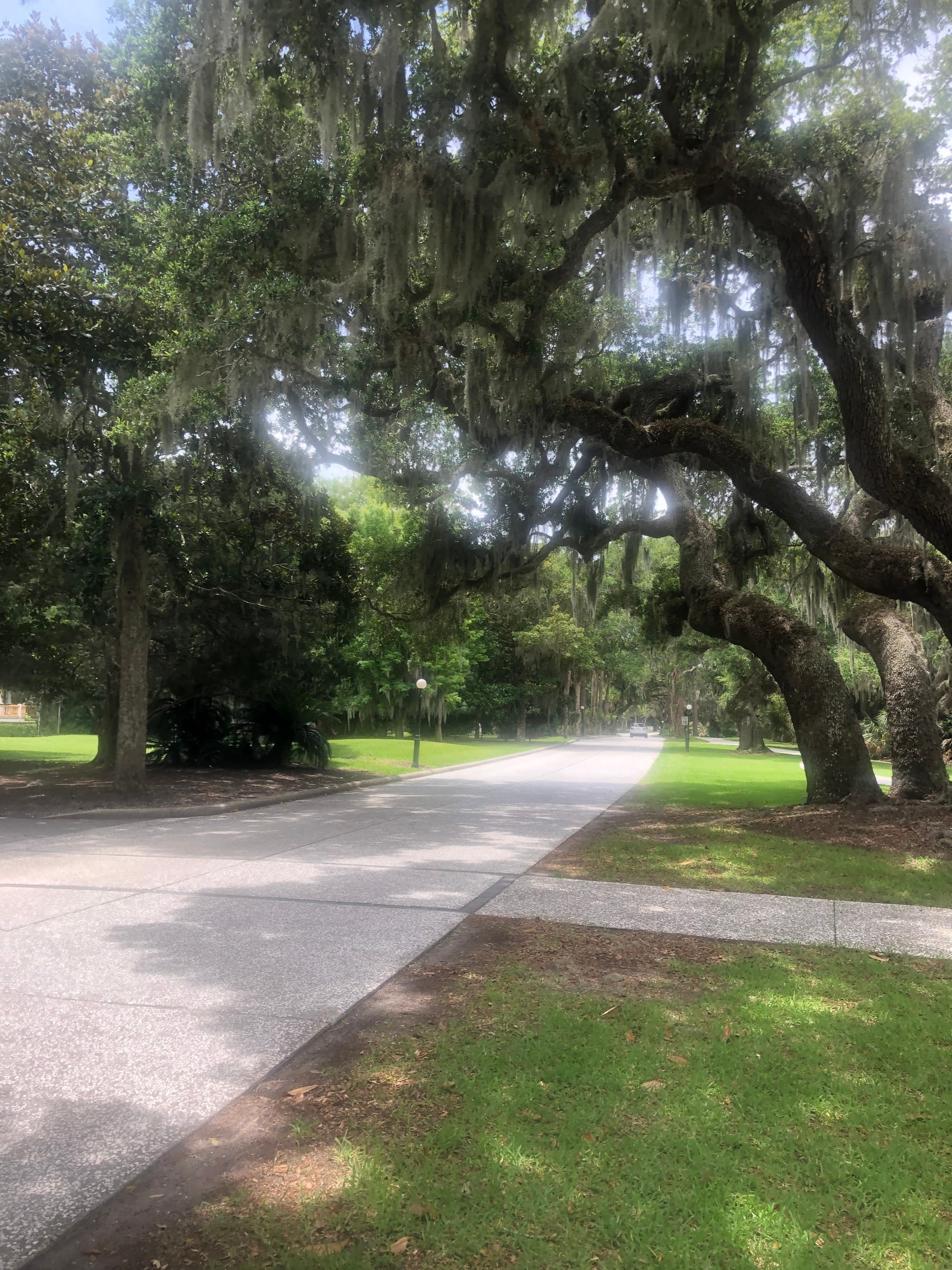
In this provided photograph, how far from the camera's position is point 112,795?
14.0m

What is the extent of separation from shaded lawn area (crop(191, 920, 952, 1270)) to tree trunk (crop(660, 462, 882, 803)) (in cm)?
783

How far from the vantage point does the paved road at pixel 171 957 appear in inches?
119

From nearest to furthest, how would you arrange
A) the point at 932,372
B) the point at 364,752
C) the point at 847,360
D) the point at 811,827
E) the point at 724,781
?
the point at 847,360 → the point at 811,827 → the point at 932,372 → the point at 724,781 → the point at 364,752

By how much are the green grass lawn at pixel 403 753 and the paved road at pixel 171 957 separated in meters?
11.3

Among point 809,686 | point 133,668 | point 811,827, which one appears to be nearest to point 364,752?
point 133,668

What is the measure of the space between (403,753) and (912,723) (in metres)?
20.0

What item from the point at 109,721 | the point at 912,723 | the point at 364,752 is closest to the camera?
the point at 912,723

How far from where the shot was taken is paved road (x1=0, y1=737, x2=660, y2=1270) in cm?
301

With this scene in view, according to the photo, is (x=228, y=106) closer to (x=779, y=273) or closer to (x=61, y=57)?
(x=61, y=57)

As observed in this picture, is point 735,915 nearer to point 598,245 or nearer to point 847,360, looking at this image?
point 847,360

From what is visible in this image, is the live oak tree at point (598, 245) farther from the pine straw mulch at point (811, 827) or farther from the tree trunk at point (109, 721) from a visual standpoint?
Answer: the tree trunk at point (109, 721)

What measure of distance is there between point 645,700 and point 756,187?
322 feet

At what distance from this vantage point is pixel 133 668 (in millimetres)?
14164

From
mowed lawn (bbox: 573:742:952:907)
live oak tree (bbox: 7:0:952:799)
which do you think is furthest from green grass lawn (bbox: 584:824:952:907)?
live oak tree (bbox: 7:0:952:799)
